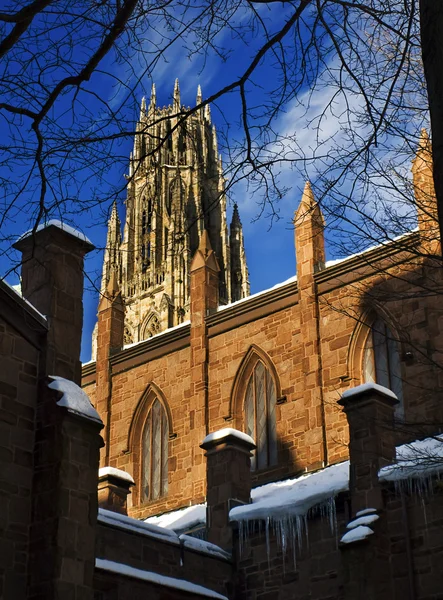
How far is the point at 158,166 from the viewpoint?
11.2 meters

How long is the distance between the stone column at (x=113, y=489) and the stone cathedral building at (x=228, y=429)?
29mm

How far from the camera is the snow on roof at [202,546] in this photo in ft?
63.5

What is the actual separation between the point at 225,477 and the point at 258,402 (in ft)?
19.0

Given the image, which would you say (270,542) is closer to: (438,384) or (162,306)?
(438,384)

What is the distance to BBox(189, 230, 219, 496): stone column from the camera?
2722cm

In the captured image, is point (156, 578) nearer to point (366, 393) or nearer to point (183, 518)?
point (366, 393)

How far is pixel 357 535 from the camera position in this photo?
695 inches

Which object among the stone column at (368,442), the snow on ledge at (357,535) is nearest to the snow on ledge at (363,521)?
the snow on ledge at (357,535)

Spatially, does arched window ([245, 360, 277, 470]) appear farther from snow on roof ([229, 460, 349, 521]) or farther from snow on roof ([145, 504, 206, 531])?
snow on roof ([229, 460, 349, 521])

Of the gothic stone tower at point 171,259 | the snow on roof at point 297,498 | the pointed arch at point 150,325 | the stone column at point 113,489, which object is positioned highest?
the gothic stone tower at point 171,259

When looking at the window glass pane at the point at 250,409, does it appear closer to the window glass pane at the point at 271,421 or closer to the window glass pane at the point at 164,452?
the window glass pane at the point at 271,421

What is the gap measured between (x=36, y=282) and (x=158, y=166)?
5.16 m

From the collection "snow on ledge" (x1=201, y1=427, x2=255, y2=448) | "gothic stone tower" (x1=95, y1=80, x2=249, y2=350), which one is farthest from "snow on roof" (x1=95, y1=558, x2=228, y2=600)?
"gothic stone tower" (x1=95, y1=80, x2=249, y2=350)

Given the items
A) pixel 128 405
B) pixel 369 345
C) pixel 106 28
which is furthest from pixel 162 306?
pixel 106 28
